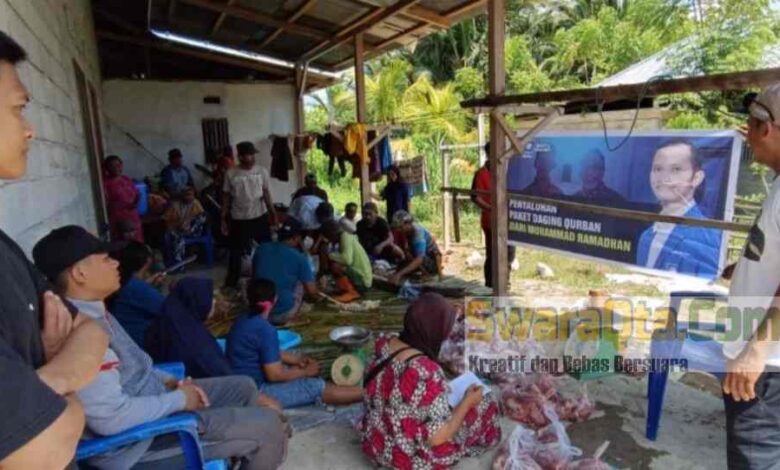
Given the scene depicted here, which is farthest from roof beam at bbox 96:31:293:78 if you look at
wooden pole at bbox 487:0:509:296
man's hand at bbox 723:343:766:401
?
man's hand at bbox 723:343:766:401

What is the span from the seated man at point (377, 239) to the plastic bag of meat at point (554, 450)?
3.93 meters

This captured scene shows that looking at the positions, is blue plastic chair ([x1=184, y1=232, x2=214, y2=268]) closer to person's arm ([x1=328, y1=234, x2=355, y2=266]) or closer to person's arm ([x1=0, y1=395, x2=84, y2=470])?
person's arm ([x1=328, y1=234, x2=355, y2=266])

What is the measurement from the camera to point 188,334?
104 inches

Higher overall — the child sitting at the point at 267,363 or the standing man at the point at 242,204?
the standing man at the point at 242,204

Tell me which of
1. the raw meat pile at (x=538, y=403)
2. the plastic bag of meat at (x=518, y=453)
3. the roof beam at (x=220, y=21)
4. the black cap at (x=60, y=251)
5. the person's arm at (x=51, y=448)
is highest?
the roof beam at (x=220, y=21)

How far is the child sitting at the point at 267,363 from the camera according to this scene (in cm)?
295

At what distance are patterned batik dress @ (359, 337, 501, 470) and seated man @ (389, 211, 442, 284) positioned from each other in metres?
3.65

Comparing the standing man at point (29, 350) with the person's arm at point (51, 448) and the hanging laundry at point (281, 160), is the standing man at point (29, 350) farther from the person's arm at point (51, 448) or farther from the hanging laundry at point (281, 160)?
the hanging laundry at point (281, 160)

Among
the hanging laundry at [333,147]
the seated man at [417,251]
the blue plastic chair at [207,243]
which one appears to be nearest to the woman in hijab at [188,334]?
the seated man at [417,251]

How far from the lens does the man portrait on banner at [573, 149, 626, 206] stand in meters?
4.39

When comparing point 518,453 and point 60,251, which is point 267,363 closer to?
point 518,453

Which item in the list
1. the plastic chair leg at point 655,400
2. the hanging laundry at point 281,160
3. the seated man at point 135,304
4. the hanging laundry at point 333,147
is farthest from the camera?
the hanging laundry at point 281,160

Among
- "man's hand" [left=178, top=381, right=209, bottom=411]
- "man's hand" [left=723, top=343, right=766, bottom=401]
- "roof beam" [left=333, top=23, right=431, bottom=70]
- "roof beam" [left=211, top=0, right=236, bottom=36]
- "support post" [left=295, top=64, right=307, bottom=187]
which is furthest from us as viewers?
"support post" [left=295, top=64, right=307, bottom=187]

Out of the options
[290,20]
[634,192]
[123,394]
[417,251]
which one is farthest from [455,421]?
[290,20]
